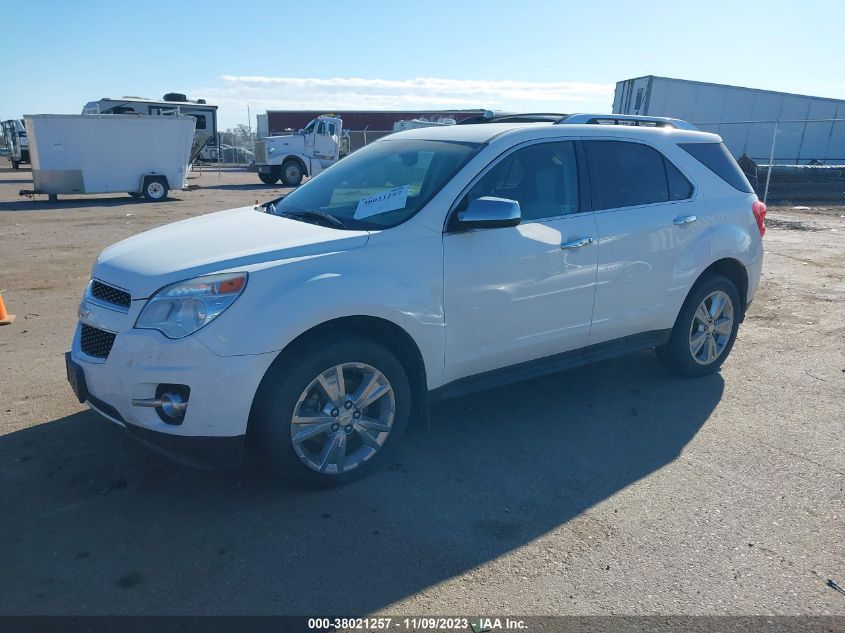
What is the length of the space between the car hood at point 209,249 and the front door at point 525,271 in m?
0.71

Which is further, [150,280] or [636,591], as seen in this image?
[150,280]

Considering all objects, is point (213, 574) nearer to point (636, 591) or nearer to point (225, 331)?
point (225, 331)

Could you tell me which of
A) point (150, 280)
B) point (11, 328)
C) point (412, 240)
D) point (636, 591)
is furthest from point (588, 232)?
point (11, 328)

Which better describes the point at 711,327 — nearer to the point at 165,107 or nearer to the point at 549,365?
the point at 549,365

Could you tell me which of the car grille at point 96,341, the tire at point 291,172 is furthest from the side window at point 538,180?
the tire at point 291,172

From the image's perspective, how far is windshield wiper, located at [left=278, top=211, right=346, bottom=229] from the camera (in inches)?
153

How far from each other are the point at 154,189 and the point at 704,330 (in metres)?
17.2

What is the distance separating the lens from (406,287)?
3.64 metres

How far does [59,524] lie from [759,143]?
96.0 ft

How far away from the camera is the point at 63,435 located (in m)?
4.14

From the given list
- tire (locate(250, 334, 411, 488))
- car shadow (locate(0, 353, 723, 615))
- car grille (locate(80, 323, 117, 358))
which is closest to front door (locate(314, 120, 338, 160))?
car shadow (locate(0, 353, 723, 615))

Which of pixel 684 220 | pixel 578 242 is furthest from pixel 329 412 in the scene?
pixel 684 220

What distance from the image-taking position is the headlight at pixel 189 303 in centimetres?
317

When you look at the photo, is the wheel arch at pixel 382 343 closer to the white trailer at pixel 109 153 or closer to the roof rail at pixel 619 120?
the roof rail at pixel 619 120
